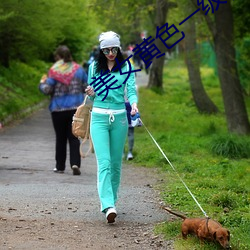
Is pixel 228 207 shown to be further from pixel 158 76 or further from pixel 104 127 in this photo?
pixel 158 76

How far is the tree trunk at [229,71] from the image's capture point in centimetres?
1591

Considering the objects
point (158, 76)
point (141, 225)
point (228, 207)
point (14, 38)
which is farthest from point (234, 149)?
point (158, 76)

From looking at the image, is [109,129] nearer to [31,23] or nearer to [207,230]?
[207,230]

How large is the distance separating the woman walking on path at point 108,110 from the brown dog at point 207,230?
1.12 meters

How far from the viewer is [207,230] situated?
609cm

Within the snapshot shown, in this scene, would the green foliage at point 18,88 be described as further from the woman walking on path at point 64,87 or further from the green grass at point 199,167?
the woman walking on path at point 64,87

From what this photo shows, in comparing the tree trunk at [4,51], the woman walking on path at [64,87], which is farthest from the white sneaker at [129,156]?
the tree trunk at [4,51]

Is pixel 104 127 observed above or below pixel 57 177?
above

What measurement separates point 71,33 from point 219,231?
81.3ft

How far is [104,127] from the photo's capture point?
7430mm

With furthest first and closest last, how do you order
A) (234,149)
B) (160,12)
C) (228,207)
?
1. (160,12)
2. (234,149)
3. (228,207)

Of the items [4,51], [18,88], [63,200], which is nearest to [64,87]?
[63,200]

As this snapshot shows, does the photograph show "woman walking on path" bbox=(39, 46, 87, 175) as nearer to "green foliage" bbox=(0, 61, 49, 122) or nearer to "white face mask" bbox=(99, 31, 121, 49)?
"white face mask" bbox=(99, 31, 121, 49)

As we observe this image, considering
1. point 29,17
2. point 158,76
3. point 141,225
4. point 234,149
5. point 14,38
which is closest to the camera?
point 141,225
